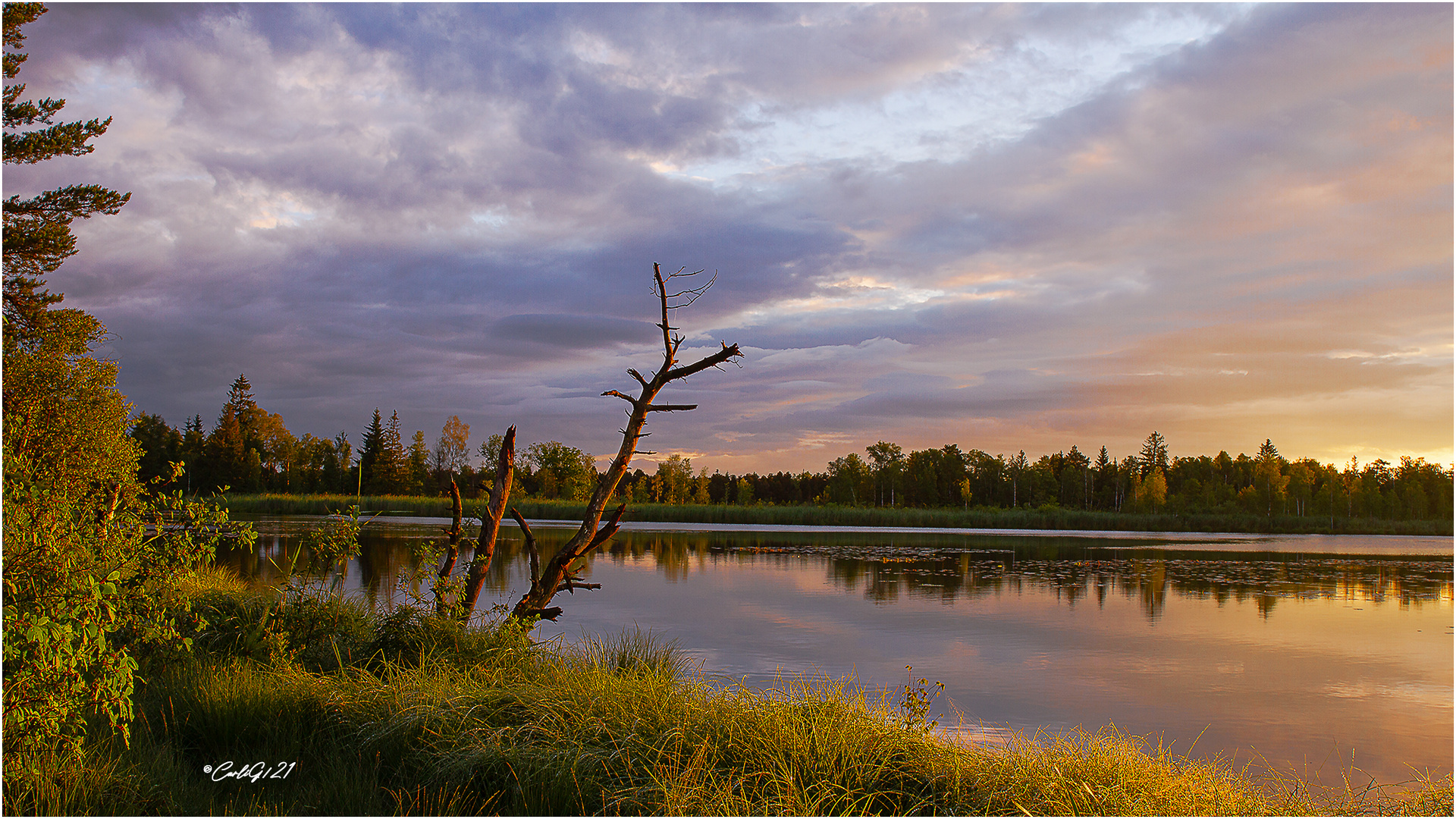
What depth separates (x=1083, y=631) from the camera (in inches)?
509

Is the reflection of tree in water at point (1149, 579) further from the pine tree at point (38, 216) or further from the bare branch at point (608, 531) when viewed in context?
the pine tree at point (38, 216)

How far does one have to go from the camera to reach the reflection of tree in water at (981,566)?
17.1 metres

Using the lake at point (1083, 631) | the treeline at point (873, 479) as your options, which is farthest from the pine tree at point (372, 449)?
the lake at point (1083, 631)

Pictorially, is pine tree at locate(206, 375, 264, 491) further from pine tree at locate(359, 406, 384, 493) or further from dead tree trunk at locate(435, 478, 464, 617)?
dead tree trunk at locate(435, 478, 464, 617)

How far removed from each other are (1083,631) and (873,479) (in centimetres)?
5560

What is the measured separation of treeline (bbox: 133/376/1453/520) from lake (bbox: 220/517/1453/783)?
31.8 m

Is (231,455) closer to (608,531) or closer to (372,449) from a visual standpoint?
(372,449)

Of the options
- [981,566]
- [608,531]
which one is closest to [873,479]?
[981,566]

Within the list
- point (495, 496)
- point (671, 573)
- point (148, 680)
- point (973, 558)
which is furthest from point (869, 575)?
point (148, 680)

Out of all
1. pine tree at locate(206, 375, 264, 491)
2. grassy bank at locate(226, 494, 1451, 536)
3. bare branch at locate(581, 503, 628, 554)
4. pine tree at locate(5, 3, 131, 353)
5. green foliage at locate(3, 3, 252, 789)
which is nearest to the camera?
green foliage at locate(3, 3, 252, 789)

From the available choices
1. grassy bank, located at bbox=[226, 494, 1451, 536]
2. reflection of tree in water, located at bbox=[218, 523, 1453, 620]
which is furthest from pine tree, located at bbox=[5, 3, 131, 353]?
grassy bank, located at bbox=[226, 494, 1451, 536]

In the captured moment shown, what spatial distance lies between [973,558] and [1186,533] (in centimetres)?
2631

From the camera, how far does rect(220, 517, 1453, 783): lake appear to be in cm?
802

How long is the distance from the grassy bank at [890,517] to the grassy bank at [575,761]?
38.7 metres
